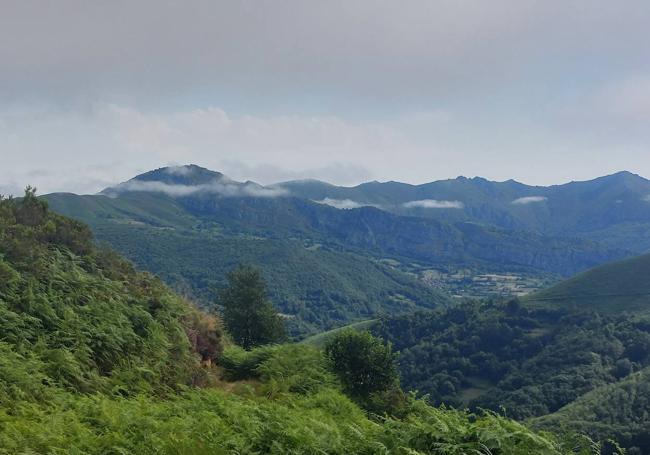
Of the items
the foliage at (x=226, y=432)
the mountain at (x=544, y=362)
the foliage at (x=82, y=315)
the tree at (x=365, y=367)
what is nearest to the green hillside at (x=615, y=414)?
the mountain at (x=544, y=362)

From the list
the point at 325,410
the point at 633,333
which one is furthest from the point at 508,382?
the point at 325,410

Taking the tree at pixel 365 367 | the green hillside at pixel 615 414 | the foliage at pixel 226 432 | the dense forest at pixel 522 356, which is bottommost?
the dense forest at pixel 522 356

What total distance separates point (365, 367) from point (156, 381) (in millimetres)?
11174

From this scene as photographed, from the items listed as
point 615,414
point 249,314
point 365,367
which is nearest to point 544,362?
point 615,414

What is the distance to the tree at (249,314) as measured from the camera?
4003 cm

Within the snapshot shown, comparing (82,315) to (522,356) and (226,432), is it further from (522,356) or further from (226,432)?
(522,356)

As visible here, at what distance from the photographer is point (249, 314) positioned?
1583 inches

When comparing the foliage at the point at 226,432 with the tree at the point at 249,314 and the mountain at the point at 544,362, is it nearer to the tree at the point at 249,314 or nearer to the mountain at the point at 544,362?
the tree at the point at 249,314

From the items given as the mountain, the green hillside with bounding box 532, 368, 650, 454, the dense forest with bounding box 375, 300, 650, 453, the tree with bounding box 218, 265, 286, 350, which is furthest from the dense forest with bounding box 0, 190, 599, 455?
the dense forest with bounding box 375, 300, 650, 453

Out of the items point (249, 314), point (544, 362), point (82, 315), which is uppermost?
point (82, 315)

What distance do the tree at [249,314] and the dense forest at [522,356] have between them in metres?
71.3

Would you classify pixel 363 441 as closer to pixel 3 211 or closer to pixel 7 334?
pixel 7 334

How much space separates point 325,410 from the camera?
685 inches

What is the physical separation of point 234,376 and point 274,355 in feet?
6.77
